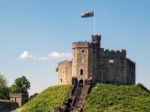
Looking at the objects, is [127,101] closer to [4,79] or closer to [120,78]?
[120,78]

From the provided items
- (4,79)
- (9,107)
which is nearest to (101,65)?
(9,107)

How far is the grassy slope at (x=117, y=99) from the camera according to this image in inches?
2972

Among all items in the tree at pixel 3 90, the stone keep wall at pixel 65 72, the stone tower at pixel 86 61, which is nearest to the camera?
the stone tower at pixel 86 61

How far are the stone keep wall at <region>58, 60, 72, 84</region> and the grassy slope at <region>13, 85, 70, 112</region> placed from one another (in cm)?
325

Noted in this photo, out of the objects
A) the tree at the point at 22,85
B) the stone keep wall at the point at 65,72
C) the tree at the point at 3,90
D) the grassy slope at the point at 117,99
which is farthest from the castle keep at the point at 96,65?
the tree at the point at 3,90

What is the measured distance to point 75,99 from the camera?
79875mm

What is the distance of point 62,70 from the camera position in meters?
89.9

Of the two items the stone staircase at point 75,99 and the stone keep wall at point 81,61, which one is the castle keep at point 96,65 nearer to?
the stone keep wall at point 81,61

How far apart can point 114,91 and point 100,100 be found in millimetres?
3884

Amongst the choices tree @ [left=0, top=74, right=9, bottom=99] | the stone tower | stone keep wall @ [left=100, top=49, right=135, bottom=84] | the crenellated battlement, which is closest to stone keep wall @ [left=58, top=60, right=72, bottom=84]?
the stone tower

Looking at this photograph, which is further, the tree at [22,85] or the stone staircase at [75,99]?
the tree at [22,85]

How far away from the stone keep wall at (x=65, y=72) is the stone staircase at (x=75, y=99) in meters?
5.60

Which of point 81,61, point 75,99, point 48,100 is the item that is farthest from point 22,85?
point 75,99

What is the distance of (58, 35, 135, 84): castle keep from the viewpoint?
282 feet
